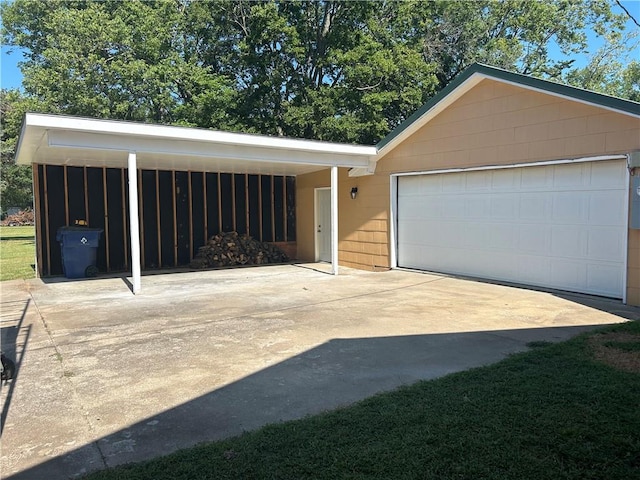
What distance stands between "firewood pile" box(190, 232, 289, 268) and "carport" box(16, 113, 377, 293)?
185cm

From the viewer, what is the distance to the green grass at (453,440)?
2.56m

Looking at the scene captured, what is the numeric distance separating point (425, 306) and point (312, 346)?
2.72 metres

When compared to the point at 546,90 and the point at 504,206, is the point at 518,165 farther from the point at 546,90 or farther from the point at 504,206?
the point at 546,90

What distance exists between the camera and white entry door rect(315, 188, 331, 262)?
1357 cm

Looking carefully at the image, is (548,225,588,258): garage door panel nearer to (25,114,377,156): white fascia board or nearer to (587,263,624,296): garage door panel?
A: (587,263,624,296): garage door panel

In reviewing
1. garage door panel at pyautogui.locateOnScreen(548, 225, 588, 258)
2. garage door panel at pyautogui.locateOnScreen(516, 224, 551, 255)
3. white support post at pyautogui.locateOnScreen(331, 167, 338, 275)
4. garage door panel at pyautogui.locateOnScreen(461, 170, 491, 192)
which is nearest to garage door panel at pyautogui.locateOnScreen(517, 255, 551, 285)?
garage door panel at pyautogui.locateOnScreen(516, 224, 551, 255)

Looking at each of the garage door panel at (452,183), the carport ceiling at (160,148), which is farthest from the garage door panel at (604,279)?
the carport ceiling at (160,148)

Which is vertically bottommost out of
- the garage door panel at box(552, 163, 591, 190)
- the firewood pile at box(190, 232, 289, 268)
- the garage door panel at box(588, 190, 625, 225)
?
the firewood pile at box(190, 232, 289, 268)

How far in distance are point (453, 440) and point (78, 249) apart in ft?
32.6

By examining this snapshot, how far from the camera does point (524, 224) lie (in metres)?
8.56

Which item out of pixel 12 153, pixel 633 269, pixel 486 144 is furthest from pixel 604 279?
pixel 12 153

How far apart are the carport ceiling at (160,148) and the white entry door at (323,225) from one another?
1.45 metres

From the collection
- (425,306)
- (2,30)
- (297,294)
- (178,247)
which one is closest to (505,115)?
(425,306)

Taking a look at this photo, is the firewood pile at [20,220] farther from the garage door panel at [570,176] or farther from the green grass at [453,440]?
the green grass at [453,440]
